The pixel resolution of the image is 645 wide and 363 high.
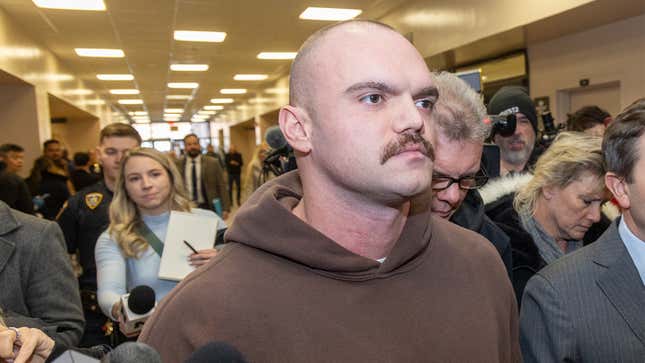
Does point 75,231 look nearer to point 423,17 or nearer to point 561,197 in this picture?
point 561,197

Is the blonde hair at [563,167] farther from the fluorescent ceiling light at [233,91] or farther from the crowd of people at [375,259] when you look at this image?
the fluorescent ceiling light at [233,91]

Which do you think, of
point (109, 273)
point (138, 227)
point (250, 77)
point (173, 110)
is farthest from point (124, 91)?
point (109, 273)

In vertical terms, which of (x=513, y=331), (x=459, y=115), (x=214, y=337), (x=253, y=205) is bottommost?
(x=513, y=331)

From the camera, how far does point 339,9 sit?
286 inches

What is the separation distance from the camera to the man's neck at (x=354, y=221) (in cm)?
104

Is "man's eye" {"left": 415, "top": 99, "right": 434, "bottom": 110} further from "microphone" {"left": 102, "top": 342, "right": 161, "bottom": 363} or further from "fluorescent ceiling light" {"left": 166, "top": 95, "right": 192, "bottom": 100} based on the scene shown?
"fluorescent ceiling light" {"left": 166, "top": 95, "right": 192, "bottom": 100}

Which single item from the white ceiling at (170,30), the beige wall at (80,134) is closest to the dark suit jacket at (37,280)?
the white ceiling at (170,30)

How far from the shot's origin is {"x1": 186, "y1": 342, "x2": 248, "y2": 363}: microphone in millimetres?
559

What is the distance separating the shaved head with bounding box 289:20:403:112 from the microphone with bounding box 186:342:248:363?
0.56 meters

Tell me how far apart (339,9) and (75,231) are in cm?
544

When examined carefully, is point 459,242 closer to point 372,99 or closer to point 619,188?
point 372,99

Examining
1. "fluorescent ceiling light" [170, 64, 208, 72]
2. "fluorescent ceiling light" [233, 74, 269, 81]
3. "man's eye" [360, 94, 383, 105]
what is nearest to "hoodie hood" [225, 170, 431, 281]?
"man's eye" [360, 94, 383, 105]

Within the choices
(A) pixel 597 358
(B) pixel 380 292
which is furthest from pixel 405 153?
(A) pixel 597 358

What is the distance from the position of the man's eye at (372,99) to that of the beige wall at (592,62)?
17.9 feet
